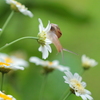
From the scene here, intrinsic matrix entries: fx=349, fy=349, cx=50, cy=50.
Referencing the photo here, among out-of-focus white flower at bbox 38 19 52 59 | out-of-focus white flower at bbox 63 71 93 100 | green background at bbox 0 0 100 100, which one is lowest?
out-of-focus white flower at bbox 63 71 93 100

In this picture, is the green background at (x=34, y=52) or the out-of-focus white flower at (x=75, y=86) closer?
the out-of-focus white flower at (x=75, y=86)

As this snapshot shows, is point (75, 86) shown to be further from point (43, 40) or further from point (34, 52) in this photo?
point (34, 52)

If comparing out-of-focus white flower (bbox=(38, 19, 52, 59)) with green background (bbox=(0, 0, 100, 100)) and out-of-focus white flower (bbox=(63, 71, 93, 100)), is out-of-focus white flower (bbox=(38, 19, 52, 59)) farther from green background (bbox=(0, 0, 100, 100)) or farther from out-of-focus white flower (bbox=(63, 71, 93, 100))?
green background (bbox=(0, 0, 100, 100))

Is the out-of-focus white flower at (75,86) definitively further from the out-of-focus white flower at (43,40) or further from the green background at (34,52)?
the green background at (34,52)

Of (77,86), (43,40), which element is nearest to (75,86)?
(77,86)

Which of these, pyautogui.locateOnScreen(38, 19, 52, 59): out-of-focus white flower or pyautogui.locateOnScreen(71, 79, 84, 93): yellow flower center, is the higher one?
pyautogui.locateOnScreen(38, 19, 52, 59): out-of-focus white flower

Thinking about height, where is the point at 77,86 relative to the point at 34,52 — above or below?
below

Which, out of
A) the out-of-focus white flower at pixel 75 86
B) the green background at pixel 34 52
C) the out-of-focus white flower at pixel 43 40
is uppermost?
the green background at pixel 34 52

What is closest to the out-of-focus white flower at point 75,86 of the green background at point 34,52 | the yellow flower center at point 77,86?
the yellow flower center at point 77,86

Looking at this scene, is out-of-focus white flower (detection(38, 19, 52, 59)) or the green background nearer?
out-of-focus white flower (detection(38, 19, 52, 59))

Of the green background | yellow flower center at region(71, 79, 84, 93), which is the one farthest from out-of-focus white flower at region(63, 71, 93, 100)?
the green background

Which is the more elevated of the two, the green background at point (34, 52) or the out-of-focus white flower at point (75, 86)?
the green background at point (34, 52)
